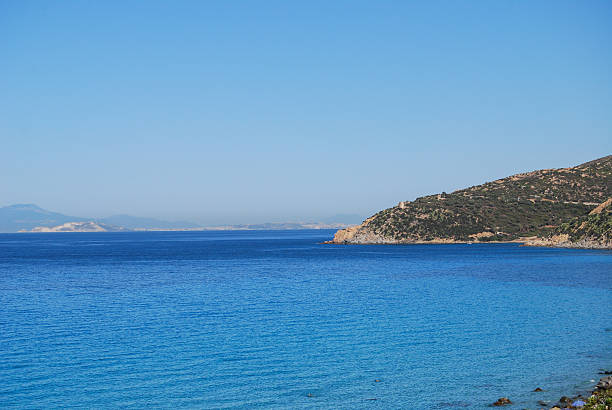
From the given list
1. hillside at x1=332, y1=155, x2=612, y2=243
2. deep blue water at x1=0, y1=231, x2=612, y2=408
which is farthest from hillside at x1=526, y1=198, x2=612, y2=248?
deep blue water at x1=0, y1=231, x2=612, y2=408

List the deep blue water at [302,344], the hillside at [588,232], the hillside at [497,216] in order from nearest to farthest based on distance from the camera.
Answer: the deep blue water at [302,344]
the hillside at [588,232]
the hillside at [497,216]

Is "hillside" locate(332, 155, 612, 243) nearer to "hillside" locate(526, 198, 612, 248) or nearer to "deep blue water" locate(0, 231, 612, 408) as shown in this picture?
"hillside" locate(526, 198, 612, 248)

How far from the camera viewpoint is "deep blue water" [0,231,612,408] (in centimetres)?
2514

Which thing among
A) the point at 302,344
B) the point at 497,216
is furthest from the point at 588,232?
the point at 302,344

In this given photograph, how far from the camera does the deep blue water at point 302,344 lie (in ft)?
82.5

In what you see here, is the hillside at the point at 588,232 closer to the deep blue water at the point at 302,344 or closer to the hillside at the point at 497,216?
the hillside at the point at 497,216

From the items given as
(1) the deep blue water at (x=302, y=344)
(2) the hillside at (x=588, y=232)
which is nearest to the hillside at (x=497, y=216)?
(2) the hillside at (x=588, y=232)

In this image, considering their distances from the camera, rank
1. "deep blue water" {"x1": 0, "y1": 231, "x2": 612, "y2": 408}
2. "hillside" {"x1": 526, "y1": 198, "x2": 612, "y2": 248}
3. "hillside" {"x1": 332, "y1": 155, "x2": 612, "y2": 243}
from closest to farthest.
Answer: "deep blue water" {"x1": 0, "y1": 231, "x2": 612, "y2": 408} < "hillside" {"x1": 526, "y1": 198, "x2": 612, "y2": 248} < "hillside" {"x1": 332, "y1": 155, "x2": 612, "y2": 243}

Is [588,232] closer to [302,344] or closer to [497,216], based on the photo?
[497,216]

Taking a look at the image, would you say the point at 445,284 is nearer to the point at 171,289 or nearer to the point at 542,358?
the point at 171,289

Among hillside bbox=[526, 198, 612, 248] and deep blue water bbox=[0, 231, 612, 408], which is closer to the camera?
deep blue water bbox=[0, 231, 612, 408]

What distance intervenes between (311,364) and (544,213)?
17296 cm

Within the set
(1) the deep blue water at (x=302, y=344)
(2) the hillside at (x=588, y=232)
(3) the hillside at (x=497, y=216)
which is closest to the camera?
(1) the deep blue water at (x=302, y=344)

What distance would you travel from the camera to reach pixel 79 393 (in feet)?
82.8
